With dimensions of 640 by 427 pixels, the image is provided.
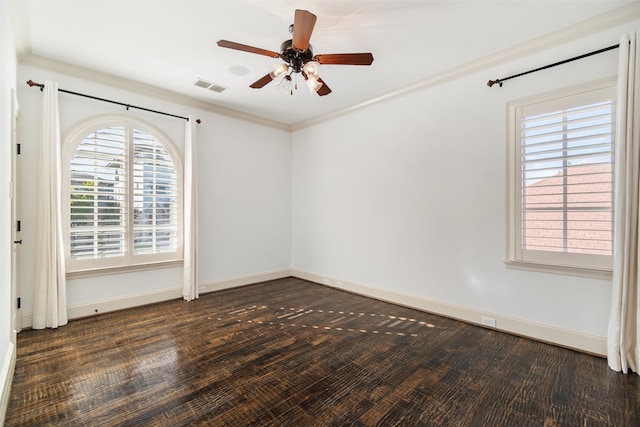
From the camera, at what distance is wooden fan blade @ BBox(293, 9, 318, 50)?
6.75ft

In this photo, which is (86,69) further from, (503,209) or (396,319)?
(503,209)

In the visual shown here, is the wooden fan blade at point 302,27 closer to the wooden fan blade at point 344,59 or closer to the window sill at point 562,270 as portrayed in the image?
the wooden fan blade at point 344,59

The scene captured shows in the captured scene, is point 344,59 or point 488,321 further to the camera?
point 488,321

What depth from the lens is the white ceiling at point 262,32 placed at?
2.50m

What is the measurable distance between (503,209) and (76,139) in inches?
199

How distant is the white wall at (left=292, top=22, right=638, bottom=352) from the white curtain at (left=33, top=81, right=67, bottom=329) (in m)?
3.58

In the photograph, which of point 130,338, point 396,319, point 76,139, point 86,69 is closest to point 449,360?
point 396,319

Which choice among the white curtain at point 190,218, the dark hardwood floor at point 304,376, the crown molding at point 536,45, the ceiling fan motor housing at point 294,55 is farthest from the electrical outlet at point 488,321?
the white curtain at point 190,218

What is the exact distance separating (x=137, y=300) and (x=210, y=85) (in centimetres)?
311

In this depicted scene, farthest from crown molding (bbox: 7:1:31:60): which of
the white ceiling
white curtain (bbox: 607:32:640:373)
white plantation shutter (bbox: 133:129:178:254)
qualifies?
white curtain (bbox: 607:32:640:373)

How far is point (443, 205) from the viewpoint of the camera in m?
3.73

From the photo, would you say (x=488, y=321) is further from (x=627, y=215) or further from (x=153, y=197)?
(x=153, y=197)

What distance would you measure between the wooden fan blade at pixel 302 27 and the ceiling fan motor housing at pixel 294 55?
0.14 meters

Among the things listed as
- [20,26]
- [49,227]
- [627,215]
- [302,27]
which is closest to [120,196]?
[49,227]
